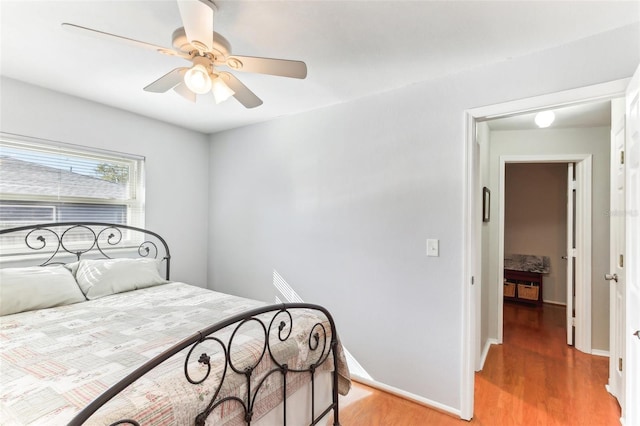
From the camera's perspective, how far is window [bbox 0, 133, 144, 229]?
2408mm

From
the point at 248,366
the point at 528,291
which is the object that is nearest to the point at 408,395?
the point at 248,366

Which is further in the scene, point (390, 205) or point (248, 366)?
point (390, 205)

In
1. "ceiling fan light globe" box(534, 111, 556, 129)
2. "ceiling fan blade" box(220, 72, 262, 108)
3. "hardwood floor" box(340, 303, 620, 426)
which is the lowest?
"hardwood floor" box(340, 303, 620, 426)

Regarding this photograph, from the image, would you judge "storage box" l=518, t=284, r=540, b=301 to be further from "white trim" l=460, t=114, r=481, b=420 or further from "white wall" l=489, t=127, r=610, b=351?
"white trim" l=460, t=114, r=481, b=420

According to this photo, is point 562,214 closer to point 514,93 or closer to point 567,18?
point 514,93

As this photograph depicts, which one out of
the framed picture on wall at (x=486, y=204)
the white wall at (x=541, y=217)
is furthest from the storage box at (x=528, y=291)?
the framed picture on wall at (x=486, y=204)

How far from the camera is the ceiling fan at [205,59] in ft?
4.22

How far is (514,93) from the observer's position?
1.95 m

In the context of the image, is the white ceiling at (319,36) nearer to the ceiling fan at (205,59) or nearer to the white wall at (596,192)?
the ceiling fan at (205,59)

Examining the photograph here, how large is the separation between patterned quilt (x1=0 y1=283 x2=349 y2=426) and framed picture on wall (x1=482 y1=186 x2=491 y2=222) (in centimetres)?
212

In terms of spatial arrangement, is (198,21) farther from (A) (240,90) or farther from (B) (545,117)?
(B) (545,117)

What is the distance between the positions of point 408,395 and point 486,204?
2.00 m

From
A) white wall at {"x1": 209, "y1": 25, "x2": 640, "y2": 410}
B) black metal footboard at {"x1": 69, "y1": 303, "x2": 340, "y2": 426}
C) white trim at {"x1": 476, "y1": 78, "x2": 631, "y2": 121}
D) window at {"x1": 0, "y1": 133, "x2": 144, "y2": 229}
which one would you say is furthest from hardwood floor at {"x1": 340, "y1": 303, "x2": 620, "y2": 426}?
window at {"x1": 0, "y1": 133, "x2": 144, "y2": 229}

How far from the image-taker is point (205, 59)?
1.51 metres
